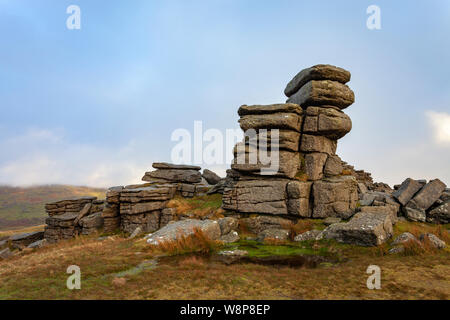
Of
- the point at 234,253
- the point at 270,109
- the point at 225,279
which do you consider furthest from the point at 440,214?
the point at 225,279

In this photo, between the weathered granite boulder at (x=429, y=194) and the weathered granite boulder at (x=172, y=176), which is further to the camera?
the weathered granite boulder at (x=172, y=176)

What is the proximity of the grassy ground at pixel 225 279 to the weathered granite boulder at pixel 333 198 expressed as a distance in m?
7.64

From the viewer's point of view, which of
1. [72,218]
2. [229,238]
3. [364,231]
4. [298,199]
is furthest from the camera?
[72,218]

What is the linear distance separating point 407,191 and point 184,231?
65.5 ft

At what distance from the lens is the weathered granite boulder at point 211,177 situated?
36.5 meters

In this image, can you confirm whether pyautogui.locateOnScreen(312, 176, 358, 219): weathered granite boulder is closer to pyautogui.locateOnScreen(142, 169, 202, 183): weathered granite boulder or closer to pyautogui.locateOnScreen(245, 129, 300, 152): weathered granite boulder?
pyautogui.locateOnScreen(245, 129, 300, 152): weathered granite boulder

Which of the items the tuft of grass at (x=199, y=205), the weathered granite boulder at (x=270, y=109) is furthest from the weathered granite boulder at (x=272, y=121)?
the tuft of grass at (x=199, y=205)

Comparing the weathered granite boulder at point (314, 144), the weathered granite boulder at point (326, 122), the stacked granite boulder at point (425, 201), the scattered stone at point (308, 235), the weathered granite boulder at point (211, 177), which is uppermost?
the weathered granite boulder at point (326, 122)

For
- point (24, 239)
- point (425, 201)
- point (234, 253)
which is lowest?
point (24, 239)

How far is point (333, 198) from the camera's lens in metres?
19.8

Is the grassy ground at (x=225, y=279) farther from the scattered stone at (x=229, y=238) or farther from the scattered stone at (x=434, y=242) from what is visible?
the scattered stone at (x=229, y=238)

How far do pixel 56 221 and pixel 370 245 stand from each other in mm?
33530

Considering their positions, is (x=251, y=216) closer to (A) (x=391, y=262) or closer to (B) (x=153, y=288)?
(A) (x=391, y=262)

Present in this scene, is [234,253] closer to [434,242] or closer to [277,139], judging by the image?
[434,242]
